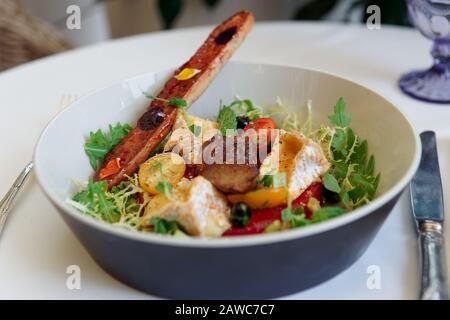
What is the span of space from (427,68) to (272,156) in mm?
816

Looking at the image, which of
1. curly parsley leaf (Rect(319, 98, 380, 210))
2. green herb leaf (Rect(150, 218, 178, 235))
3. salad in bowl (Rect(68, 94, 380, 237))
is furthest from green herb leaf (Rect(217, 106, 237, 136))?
green herb leaf (Rect(150, 218, 178, 235))

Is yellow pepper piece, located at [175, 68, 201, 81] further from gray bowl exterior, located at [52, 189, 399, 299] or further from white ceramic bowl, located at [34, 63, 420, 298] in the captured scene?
gray bowl exterior, located at [52, 189, 399, 299]

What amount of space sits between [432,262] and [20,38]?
1814 millimetres

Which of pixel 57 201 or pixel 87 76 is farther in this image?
pixel 87 76

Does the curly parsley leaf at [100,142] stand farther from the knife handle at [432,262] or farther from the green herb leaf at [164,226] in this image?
the knife handle at [432,262]

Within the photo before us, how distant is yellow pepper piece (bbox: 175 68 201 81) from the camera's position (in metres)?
1.15

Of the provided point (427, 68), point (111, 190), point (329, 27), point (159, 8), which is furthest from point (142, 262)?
point (159, 8)

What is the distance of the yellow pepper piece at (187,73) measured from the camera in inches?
45.4

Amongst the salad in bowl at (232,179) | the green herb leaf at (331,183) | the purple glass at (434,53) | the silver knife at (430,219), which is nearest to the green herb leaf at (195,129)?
the salad in bowl at (232,179)

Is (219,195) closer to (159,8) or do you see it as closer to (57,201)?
(57,201)

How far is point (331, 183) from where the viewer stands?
902 mm

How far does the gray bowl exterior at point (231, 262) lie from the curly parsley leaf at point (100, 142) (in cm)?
28

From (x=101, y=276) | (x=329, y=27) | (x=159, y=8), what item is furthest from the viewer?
(x=159, y=8)

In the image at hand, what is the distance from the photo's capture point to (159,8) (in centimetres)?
252
